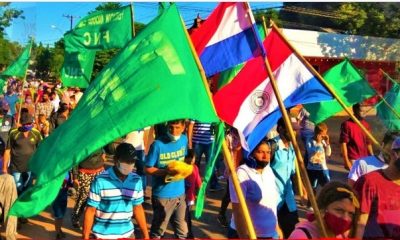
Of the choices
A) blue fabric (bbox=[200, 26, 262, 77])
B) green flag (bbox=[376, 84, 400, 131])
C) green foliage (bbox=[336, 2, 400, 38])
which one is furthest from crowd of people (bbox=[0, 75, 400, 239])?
green foliage (bbox=[336, 2, 400, 38])

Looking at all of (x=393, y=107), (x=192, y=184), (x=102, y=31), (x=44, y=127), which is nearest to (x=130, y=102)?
(x=192, y=184)

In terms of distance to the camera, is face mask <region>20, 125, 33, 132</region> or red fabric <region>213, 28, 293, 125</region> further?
face mask <region>20, 125, 33, 132</region>

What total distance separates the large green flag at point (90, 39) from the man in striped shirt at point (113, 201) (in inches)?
140

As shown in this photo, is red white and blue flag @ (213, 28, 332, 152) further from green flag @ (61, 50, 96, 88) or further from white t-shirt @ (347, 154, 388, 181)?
green flag @ (61, 50, 96, 88)

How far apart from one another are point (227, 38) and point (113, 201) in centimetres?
169

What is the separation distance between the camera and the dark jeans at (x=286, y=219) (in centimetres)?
490

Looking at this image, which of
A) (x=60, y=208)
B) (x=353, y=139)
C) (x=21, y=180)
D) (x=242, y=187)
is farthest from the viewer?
(x=21, y=180)

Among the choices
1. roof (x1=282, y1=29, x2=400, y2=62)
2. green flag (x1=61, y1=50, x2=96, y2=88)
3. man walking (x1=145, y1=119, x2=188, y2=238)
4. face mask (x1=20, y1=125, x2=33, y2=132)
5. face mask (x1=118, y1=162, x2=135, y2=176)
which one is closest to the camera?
face mask (x1=118, y1=162, x2=135, y2=176)

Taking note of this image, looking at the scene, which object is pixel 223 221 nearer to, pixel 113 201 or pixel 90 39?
pixel 113 201

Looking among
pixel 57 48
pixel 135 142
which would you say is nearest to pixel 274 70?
pixel 135 142

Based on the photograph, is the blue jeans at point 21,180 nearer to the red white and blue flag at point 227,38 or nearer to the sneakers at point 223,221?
the sneakers at point 223,221

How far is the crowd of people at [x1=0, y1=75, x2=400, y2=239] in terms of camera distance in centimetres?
337

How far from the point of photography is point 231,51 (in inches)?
173

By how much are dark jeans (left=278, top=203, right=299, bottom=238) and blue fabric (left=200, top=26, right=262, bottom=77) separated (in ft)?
4.92
